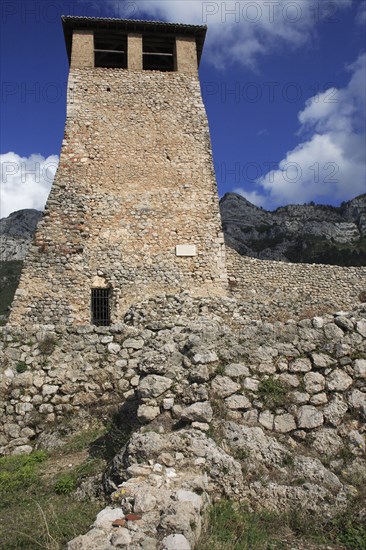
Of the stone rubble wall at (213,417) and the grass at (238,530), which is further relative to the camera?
the stone rubble wall at (213,417)

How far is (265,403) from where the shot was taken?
5.71 meters

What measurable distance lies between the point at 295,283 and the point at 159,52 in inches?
496

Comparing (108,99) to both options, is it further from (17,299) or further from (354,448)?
(354,448)

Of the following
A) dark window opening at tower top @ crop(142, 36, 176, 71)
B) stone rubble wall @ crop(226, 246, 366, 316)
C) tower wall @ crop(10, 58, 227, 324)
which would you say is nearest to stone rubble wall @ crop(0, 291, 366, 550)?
tower wall @ crop(10, 58, 227, 324)

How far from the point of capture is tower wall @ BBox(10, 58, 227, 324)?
1461 cm

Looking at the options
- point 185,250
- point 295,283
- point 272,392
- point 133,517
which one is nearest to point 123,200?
point 185,250

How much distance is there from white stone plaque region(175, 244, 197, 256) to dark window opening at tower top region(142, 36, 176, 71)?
29.0 ft

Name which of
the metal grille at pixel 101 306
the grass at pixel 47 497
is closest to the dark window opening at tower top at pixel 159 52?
the metal grille at pixel 101 306

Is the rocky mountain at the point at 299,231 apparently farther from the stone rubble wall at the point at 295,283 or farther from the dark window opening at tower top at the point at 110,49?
the dark window opening at tower top at the point at 110,49

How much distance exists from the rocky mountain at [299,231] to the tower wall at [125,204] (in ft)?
85.4

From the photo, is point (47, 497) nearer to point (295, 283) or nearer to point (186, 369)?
point (186, 369)

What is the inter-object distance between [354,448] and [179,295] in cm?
990

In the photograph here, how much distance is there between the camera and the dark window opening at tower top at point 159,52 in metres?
19.3

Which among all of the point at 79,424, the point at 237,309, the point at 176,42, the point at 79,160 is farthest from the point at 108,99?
the point at 79,424
